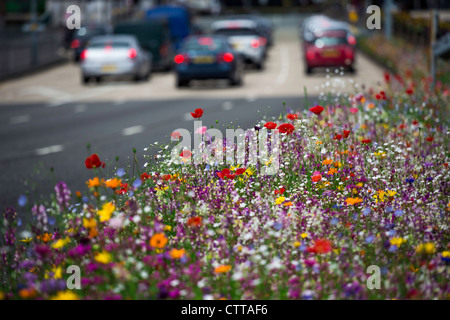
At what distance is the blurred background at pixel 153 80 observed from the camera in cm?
1280

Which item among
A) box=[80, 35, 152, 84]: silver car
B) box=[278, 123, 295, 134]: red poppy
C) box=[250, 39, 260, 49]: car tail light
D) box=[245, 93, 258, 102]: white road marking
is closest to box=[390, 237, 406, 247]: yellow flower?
box=[278, 123, 295, 134]: red poppy

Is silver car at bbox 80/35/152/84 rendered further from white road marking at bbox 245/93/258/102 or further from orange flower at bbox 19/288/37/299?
orange flower at bbox 19/288/37/299

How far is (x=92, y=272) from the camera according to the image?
15.0ft

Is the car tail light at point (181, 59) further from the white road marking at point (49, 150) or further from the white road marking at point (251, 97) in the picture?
the white road marking at point (49, 150)

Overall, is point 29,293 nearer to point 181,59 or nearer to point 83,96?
point 83,96

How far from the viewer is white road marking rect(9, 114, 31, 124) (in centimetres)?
1931

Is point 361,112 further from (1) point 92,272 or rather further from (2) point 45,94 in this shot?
(2) point 45,94

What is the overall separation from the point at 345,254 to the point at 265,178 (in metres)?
1.50

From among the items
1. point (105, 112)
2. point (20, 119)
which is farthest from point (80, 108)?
point (20, 119)

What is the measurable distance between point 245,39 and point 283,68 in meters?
2.35

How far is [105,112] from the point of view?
2094 cm

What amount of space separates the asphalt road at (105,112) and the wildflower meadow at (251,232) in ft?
1.10
